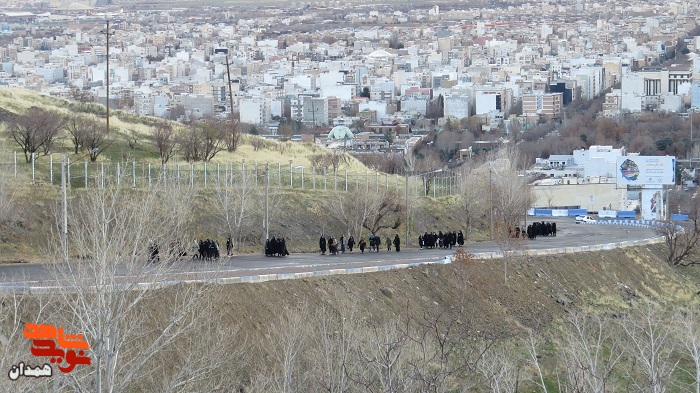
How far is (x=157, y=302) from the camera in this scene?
74.4 feet

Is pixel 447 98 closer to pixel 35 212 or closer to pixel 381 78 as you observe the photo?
pixel 381 78

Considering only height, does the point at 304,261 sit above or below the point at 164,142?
below

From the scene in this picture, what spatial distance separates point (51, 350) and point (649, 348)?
10.3 metres

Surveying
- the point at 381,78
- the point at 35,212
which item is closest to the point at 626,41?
the point at 381,78

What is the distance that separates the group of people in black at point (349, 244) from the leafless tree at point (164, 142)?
20.4 feet

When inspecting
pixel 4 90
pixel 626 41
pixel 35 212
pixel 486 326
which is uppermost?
pixel 626 41

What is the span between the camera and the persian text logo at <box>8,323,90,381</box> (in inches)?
587

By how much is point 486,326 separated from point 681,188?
42.3m

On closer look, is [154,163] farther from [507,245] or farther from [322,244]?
[507,245]

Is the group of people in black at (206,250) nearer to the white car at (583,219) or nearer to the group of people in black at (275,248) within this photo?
the group of people in black at (275,248)

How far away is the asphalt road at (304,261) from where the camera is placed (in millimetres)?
24156

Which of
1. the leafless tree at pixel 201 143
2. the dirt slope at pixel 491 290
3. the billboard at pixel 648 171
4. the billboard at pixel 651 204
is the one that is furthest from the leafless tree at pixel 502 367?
the billboard at pixel 648 171

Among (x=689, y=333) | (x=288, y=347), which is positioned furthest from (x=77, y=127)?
(x=288, y=347)

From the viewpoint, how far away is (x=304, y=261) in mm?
29859
